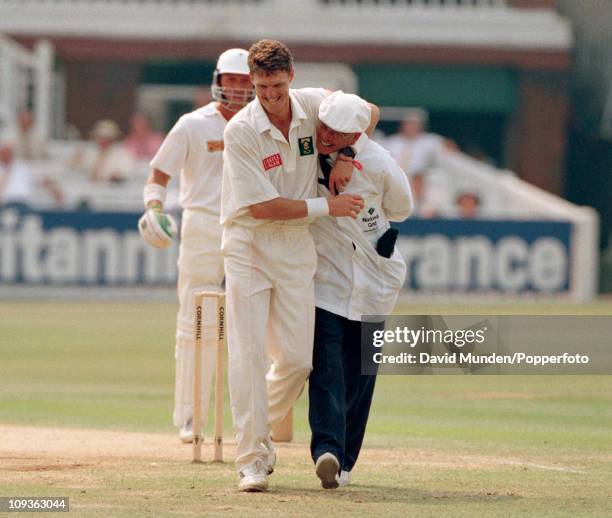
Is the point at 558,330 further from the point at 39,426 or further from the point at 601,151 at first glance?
the point at 601,151

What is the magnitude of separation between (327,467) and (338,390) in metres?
0.40

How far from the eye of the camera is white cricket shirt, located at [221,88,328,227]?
7473mm

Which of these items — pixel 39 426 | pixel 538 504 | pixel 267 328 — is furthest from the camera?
pixel 39 426

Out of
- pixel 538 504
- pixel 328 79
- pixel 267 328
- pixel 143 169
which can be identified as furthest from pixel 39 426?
pixel 328 79

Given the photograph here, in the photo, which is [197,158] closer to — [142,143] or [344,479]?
[344,479]

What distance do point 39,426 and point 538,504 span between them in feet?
13.5

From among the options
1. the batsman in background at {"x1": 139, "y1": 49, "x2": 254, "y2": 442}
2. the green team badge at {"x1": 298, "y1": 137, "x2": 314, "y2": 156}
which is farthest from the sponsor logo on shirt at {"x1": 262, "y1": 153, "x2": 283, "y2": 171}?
the batsman in background at {"x1": 139, "y1": 49, "x2": 254, "y2": 442}

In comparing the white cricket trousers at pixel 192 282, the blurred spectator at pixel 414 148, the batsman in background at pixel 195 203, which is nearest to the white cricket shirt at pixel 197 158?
the batsman in background at pixel 195 203

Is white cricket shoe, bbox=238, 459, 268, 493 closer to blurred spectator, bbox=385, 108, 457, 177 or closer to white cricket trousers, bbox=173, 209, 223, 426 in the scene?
white cricket trousers, bbox=173, 209, 223, 426

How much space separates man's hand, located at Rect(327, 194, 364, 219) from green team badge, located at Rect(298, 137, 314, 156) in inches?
10.2

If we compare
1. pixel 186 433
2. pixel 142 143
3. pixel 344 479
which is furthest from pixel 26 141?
pixel 344 479

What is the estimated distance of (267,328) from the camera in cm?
771

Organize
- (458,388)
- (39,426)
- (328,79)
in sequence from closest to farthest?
1. (39,426)
2. (458,388)
3. (328,79)

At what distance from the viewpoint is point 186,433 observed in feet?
30.8
